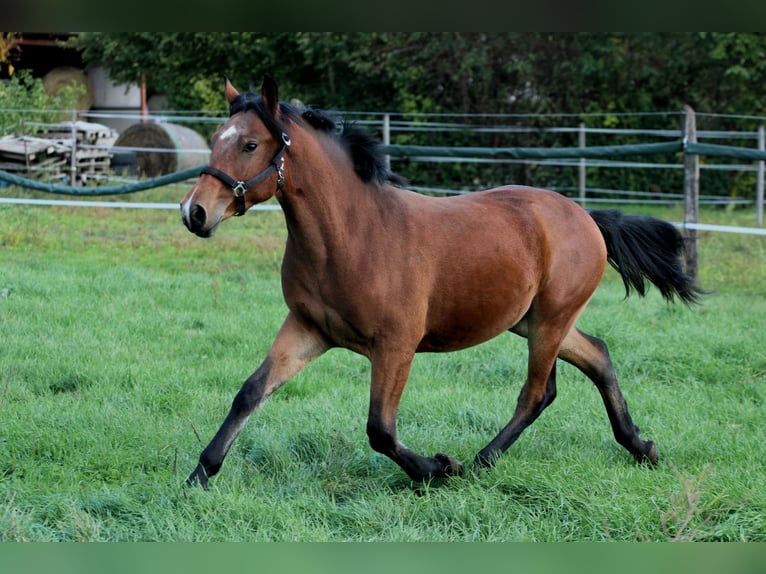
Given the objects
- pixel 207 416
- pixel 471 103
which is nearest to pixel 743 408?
pixel 207 416

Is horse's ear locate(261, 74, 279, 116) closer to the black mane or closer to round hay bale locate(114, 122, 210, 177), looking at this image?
the black mane

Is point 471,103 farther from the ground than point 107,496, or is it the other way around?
point 471,103

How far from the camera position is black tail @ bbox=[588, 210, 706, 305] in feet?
17.0

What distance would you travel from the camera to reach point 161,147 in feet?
59.2

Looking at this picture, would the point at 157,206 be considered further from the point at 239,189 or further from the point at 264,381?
the point at 239,189

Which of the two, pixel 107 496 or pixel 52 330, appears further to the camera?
pixel 52 330

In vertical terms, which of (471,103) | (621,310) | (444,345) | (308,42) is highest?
(308,42)

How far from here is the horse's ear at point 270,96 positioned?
3.78 m

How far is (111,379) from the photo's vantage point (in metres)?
5.61

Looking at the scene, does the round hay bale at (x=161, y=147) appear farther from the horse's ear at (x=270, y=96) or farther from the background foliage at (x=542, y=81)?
the horse's ear at (x=270, y=96)

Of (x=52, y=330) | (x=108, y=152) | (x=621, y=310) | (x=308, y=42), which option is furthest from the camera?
(x=308, y=42)

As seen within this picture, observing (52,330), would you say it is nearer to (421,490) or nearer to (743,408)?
(421,490)

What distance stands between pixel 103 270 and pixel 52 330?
248 cm

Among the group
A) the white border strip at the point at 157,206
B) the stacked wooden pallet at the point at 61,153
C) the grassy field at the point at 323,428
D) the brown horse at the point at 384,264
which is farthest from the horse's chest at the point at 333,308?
the stacked wooden pallet at the point at 61,153
